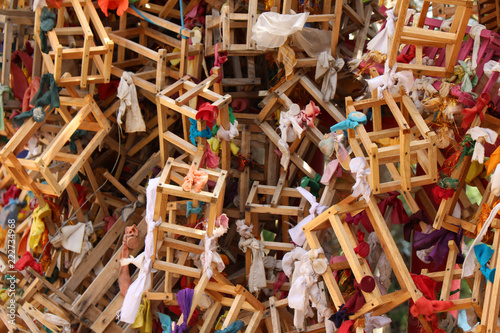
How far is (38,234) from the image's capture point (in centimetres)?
605

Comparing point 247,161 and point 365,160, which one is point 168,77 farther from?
point 365,160

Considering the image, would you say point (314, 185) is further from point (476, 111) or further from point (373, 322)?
point (476, 111)

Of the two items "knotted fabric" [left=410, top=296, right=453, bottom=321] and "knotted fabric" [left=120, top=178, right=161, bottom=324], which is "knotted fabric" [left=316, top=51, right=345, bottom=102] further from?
"knotted fabric" [left=410, top=296, right=453, bottom=321]

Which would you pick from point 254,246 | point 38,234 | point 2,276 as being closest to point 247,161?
point 254,246

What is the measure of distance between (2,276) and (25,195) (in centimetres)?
118

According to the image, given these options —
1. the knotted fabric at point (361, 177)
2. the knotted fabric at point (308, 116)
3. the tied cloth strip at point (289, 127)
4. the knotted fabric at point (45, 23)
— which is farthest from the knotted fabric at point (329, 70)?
the knotted fabric at point (45, 23)

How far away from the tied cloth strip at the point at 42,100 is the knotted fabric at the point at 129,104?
57 cm

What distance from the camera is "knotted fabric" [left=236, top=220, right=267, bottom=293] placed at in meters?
5.50

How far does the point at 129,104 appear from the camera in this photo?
569 cm

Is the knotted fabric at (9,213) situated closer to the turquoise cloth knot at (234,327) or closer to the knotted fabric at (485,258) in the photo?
the turquoise cloth knot at (234,327)

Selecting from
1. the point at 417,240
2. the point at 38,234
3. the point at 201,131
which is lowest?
the point at 38,234

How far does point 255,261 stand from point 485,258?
6.88ft

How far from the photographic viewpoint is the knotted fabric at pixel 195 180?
4.76m

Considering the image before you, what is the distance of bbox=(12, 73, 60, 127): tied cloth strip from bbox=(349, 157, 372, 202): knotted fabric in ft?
8.94
